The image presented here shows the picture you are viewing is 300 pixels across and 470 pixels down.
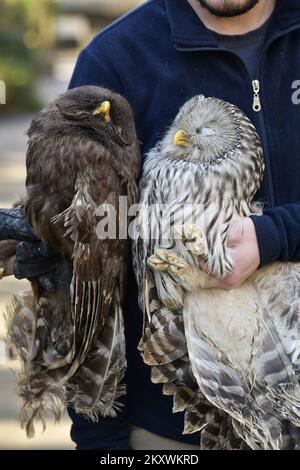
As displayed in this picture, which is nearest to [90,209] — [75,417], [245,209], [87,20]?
[245,209]

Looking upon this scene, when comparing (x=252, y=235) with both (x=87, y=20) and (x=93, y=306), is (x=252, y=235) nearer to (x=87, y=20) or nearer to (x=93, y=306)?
(x=93, y=306)

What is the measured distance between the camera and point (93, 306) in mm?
2631

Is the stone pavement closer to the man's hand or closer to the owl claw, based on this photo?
the owl claw

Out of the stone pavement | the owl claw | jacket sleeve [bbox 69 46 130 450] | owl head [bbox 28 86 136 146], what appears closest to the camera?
the owl claw

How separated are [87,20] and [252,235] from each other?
2049 cm

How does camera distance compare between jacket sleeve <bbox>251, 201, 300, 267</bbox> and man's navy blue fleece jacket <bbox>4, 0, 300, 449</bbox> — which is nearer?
jacket sleeve <bbox>251, 201, 300, 267</bbox>

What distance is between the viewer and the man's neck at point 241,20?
108 inches

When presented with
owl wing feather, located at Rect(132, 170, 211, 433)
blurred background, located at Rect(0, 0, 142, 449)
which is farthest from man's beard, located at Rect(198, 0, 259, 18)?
blurred background, located at Rect(0, 0, 142, 449)

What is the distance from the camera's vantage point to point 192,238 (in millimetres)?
2547

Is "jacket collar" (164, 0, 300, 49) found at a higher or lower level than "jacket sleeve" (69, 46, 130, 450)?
higher

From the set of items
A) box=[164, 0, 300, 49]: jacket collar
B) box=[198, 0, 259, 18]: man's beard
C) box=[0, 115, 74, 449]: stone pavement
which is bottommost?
box=[0, 115, 74, 449]: stone pavement

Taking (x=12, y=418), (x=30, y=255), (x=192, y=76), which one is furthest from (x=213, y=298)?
(x=12, y=418)

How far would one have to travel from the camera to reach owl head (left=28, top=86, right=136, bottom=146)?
264 cm

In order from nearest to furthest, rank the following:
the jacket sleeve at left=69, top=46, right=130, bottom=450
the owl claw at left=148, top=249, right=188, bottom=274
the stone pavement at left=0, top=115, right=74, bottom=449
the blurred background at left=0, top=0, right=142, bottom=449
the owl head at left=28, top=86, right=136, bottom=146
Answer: the owl claw at left=148, top=249, right=188, bottom=274
the owl head at left=28, top=86, right=136, bottom=146
the jacket sleeve at left=69, top=46, right=130, bottom=450
the stone pavement at left=0, top=115, right=74, bottom=449
the blurred background at left=0, top=0, right=142, bottom=449
